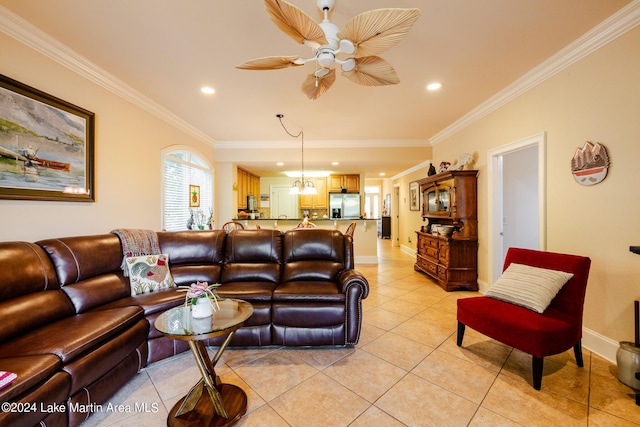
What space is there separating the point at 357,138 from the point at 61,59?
4335 mm

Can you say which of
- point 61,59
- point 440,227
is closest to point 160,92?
point 61,59

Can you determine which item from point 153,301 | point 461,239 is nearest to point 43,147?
point 153,301

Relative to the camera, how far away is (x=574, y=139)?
237cm

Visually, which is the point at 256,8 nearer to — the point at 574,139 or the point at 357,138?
the point at 574,139

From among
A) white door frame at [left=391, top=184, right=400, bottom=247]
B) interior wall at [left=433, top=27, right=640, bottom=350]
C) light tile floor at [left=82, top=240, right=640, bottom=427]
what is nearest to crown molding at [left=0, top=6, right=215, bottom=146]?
light tile floor at [left=82, top=240, right=640, bottom=427]

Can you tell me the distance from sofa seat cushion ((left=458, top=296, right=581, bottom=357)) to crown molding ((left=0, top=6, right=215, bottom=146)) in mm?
4349

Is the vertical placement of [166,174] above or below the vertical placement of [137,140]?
below

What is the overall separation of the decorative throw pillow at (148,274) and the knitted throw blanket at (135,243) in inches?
2.5

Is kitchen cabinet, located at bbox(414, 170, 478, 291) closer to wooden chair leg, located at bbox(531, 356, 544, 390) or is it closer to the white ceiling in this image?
the white ceiling

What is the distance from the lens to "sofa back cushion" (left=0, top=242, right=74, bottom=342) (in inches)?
60.7

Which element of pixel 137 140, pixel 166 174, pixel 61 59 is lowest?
pixel 166 174

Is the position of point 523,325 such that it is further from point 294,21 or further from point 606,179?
point 294,21

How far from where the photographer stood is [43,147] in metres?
2.21

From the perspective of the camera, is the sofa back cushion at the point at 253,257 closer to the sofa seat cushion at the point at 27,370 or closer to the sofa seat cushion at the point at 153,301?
the sofa seat cushion at the point at 153,301
